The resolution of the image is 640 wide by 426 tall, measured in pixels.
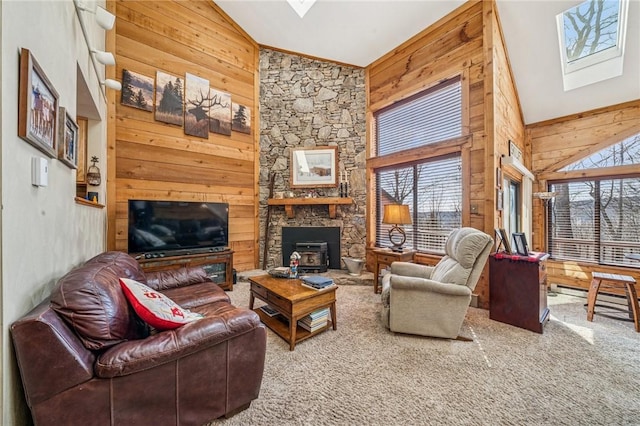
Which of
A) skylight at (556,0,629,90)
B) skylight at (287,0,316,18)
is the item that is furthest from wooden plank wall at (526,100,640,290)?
skylight at (287,0,316,18)

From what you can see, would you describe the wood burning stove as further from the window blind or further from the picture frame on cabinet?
the window blind

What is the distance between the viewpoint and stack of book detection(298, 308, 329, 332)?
2381 millimetres

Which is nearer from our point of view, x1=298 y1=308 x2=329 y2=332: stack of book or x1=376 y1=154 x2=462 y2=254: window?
x1=298 y1=308 x2=329 y2=332: stack of book

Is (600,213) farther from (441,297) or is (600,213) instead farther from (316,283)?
(316,283)

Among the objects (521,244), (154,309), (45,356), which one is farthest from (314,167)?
(45,356)

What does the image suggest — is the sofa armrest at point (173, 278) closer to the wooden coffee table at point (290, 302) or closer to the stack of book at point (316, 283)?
the wooden coffee table at point (290, 302)

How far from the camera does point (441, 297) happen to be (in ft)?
7.70

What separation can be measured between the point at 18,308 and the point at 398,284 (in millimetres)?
2434

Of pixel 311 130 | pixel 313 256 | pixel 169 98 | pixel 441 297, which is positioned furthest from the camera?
pixel 311 130

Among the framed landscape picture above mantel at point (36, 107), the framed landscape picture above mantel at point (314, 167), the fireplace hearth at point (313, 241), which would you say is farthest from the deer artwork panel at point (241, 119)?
the framed landscape picture above mantel at point (36, 107)

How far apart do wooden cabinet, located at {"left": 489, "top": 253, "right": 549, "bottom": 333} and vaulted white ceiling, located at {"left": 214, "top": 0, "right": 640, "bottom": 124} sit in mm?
2975

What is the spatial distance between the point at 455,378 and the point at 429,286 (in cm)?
74

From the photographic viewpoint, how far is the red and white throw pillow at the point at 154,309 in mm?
1345

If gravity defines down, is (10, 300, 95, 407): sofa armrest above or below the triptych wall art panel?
below
